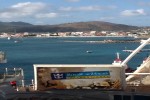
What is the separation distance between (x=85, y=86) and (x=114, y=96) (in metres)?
1.51

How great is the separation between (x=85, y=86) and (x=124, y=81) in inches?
68.7

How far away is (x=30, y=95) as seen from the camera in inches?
807

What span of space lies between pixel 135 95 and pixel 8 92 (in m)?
5.38

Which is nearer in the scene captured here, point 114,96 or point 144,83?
point 114,96

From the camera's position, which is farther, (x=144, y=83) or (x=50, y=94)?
(x=144, y=83)

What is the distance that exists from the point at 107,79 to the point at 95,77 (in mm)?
541

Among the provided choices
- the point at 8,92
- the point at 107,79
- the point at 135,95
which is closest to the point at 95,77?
the point at 107,79

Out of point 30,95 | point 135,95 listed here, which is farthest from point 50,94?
point 135,95

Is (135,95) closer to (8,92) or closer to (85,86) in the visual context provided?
(85,86)

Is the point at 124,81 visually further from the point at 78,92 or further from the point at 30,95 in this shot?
the point at 30,95

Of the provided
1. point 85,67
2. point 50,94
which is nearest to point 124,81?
point 85,67

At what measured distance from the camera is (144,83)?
22.4 meters

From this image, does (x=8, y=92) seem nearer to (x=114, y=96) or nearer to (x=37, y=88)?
(x=37, y=88)

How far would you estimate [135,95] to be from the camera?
66.1ft
